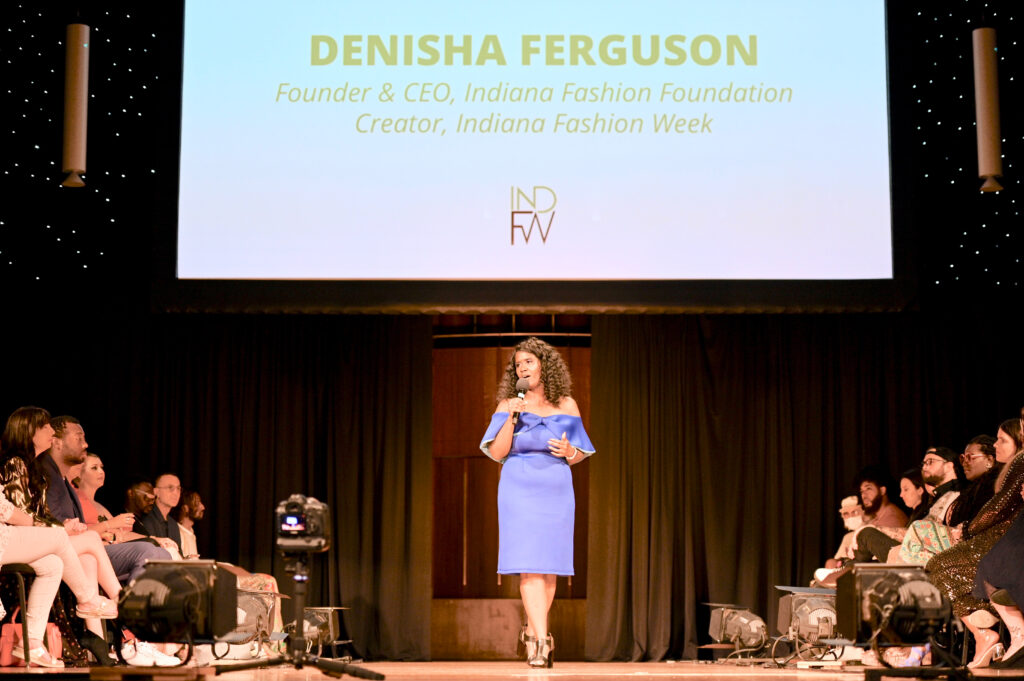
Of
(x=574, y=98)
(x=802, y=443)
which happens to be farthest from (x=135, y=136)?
(x=802, y=443)

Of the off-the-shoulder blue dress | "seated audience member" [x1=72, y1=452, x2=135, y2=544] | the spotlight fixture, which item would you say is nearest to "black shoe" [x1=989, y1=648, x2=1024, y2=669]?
the spotlight fixture

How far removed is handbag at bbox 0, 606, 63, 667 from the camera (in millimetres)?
4980

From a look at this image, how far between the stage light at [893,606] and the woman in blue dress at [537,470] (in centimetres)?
151

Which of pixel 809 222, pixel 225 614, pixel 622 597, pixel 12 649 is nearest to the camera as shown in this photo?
pixel 225 614

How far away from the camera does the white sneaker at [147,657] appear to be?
5.07 metres

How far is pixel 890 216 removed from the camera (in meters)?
6.75

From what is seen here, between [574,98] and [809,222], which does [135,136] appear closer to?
[574,98]

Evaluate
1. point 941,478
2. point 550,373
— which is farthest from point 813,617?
point 550,373

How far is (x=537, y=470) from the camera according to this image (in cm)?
527

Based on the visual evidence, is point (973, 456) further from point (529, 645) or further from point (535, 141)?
point (535, 141)

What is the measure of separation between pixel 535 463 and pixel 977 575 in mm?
1803

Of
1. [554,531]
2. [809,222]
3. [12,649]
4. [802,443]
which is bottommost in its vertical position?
[12,649]

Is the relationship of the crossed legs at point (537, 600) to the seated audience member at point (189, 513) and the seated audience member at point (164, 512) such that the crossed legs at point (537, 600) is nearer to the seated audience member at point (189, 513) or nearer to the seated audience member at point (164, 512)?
the seated audience member at point (164, 512)

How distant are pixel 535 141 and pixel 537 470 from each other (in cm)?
221
